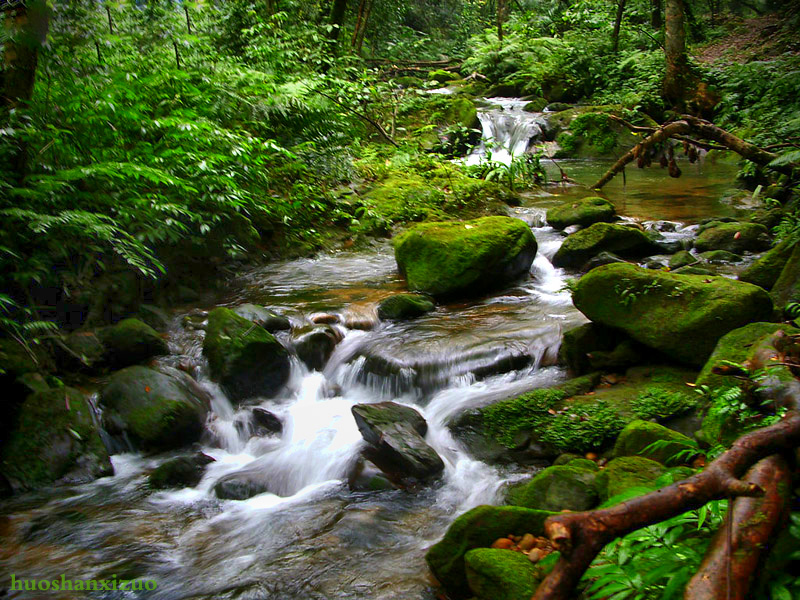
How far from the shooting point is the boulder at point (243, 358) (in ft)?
19.6

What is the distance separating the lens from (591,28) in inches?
912

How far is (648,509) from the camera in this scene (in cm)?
177

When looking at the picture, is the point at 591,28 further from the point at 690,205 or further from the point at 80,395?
the point at 80,395

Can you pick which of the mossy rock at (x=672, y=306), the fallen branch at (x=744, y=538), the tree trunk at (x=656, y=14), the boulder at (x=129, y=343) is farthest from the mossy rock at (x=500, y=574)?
the tree trunk at (x=656, y=14)

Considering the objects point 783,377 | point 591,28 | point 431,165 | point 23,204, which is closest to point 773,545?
point 783,377

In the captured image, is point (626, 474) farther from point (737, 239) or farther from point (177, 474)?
point (737, 239)

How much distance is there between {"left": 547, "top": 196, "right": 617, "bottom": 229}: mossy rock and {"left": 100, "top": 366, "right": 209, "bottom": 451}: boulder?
7.30m

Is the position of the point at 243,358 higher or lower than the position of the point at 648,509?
lower

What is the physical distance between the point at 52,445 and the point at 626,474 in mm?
4491

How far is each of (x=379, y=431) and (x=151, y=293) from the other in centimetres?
419

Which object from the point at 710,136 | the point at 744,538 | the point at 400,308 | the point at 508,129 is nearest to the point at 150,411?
the point at 400,308

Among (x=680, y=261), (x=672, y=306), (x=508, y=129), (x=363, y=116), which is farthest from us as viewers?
(x=508, y=129)

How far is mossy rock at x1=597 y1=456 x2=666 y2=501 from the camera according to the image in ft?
10.9

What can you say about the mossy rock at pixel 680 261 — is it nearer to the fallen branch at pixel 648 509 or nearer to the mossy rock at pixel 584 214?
the mossy rock at pixel 584 214
